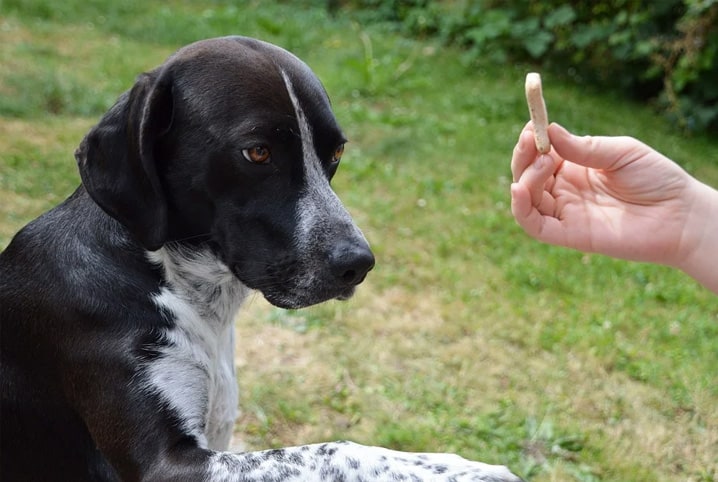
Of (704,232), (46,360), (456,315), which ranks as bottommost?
(456,315)

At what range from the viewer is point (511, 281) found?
20.0 feet

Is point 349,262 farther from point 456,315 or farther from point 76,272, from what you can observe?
point 456,315

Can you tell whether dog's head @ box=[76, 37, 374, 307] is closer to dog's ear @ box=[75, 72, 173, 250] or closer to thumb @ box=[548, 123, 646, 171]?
dog's ear @ box=[75, 72, 173, 250]

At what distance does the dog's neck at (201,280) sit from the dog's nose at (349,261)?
1.31 ft

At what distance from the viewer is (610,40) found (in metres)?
10.6

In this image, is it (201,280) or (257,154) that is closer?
(257,154)

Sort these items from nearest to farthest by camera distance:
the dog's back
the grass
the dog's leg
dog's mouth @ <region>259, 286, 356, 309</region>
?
the dog's leg
the dog's back
dog's mouth @ <region>259, 286, 356, 309</region>
the grass

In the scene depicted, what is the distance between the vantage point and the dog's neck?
2.76 meters

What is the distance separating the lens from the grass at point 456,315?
14.2ft

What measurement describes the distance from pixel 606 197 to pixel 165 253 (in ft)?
6.05

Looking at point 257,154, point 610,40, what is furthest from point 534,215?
point 610,40

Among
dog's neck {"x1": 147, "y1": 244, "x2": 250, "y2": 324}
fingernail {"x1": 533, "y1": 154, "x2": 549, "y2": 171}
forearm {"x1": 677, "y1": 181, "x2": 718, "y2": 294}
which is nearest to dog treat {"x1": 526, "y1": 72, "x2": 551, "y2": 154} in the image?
fingernail {"x1": 533, "y1": 154, "x2": 549, "y2": 171}

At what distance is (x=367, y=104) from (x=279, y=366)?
18.7 feet

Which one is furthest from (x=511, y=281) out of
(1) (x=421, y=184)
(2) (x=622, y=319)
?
(1) (x=421, y=184)
